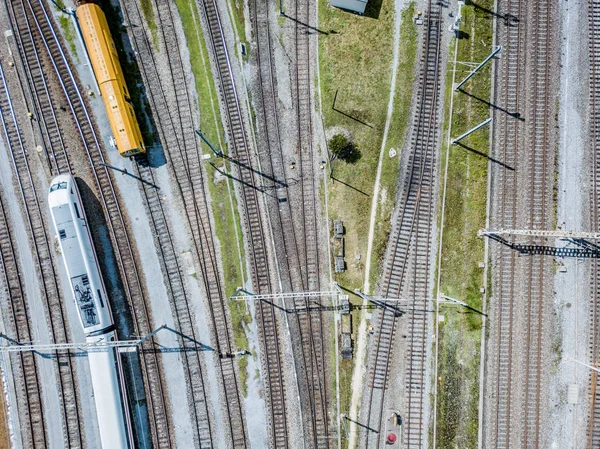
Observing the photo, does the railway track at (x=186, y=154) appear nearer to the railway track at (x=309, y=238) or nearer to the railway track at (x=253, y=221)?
the railway track at (x=253, y=221)

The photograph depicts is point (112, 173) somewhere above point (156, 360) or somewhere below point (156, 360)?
above

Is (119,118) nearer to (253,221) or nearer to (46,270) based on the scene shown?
(253,221)

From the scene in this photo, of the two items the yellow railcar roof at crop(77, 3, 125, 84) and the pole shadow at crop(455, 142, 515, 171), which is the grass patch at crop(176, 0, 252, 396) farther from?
the pole shadow at crop(455, 142, 515, 171)

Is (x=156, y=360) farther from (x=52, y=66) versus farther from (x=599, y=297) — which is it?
(x=599, y=297)

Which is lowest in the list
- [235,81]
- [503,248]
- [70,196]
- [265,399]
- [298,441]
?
A: [298,441]

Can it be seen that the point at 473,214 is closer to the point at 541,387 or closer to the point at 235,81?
the point at 541,387

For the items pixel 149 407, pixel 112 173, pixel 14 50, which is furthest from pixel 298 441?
pixel 14 50

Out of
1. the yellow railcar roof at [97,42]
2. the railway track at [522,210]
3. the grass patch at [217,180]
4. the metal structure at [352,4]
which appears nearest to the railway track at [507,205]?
the railway track at [522,210]
